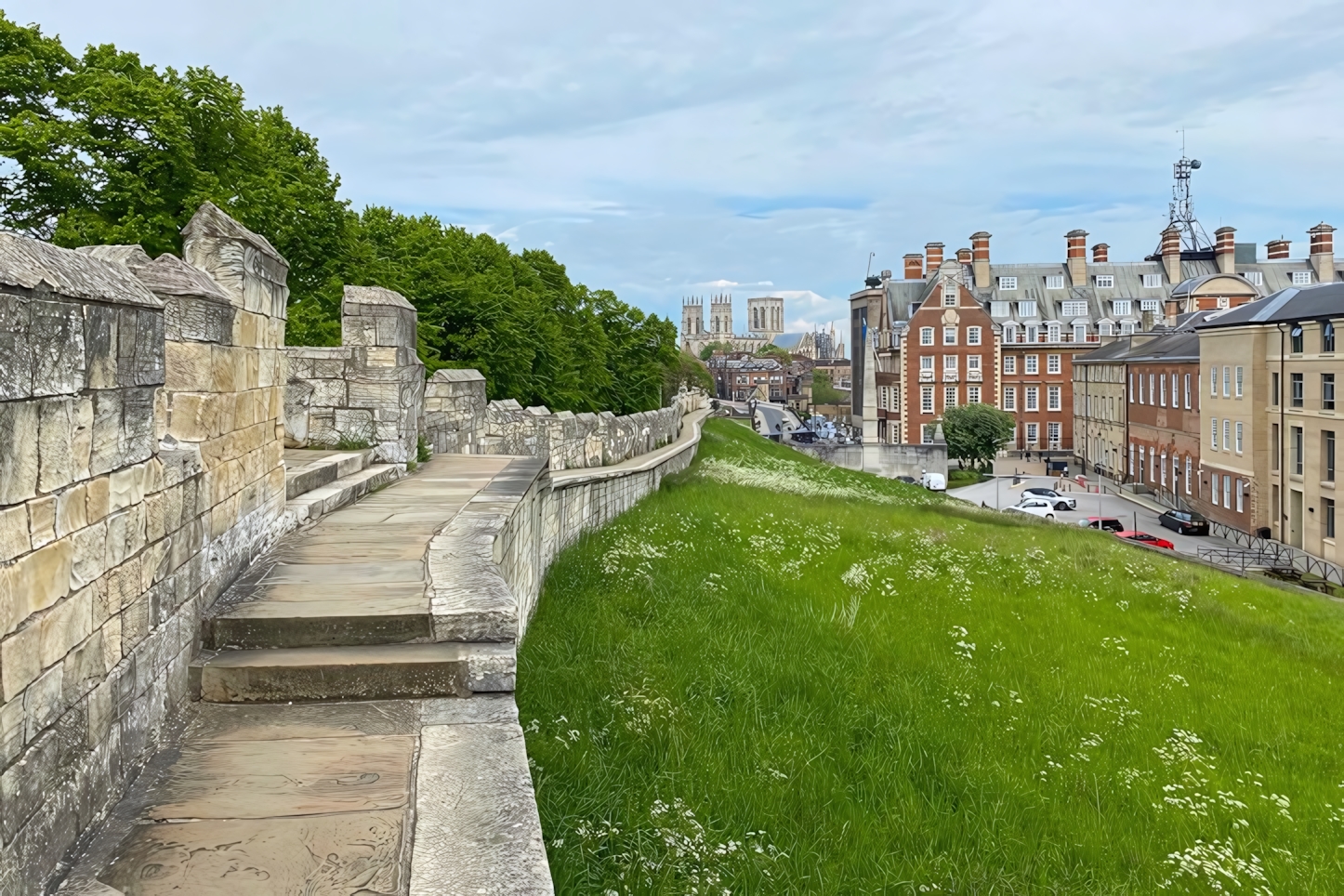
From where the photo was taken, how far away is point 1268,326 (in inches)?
1468

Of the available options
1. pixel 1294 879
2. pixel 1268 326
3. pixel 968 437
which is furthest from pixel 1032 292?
pixel 1294 879

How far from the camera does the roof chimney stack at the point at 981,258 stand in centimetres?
7306

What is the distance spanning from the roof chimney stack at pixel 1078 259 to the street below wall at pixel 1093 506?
17864 mm

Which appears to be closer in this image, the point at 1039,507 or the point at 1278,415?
the point at 1278,415

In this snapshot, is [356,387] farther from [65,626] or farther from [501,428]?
[65,626]

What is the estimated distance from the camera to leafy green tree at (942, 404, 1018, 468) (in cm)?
6284

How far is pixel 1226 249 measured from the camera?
71.9m

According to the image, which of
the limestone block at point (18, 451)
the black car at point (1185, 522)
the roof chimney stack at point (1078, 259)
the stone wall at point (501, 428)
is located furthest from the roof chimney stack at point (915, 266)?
the limestone block at point (18, 451)

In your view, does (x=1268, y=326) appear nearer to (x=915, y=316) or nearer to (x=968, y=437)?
(x=968, y=437)

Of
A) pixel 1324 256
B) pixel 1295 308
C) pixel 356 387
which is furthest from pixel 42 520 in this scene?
pixel 1324 256

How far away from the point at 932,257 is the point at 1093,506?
31.5 metres

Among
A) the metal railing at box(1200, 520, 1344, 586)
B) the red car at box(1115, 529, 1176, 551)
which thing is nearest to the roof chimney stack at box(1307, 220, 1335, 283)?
the metal railing at box(1200, 520, 1344, 586)

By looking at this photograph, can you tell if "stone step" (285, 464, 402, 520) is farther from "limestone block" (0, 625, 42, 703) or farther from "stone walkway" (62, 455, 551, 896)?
"limestone block" (0, 625, 42, 703)

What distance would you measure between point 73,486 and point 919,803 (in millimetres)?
5482
